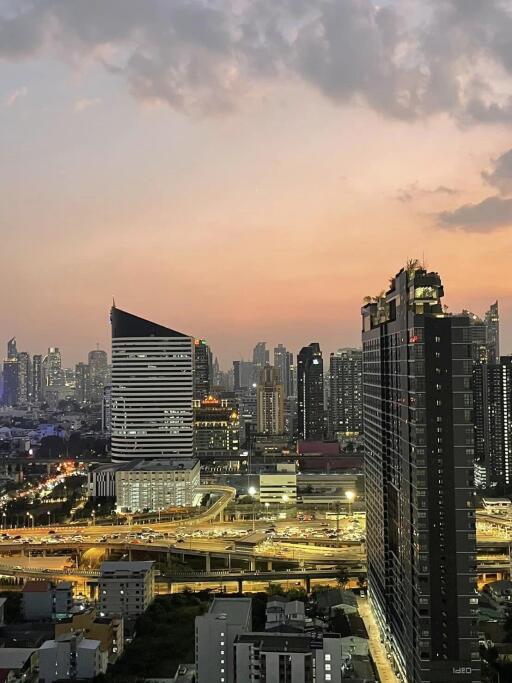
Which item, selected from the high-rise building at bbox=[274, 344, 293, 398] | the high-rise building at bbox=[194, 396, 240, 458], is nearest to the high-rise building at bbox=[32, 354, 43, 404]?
the high-rise building at bbox=[274, 344, 293, 398]

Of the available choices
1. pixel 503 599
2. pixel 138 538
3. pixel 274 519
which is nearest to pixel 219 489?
pixel 274 519

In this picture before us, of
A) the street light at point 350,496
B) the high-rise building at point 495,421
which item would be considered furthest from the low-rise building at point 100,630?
the high-rise building at point 495,421

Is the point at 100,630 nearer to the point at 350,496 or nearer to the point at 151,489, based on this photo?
the point at 151,489

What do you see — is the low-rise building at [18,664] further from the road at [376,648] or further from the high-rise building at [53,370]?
the high-rise building at [53,370]

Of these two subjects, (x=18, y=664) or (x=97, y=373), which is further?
(x=97, y=373)

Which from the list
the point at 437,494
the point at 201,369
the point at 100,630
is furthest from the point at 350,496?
the point at 201,369

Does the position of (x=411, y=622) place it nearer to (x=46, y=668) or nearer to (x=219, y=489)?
(x=46, y=668)

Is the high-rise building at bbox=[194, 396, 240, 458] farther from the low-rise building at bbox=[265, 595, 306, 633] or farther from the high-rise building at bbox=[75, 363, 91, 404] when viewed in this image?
the high-rise building at bbox=[75, 363, 91, 404]
